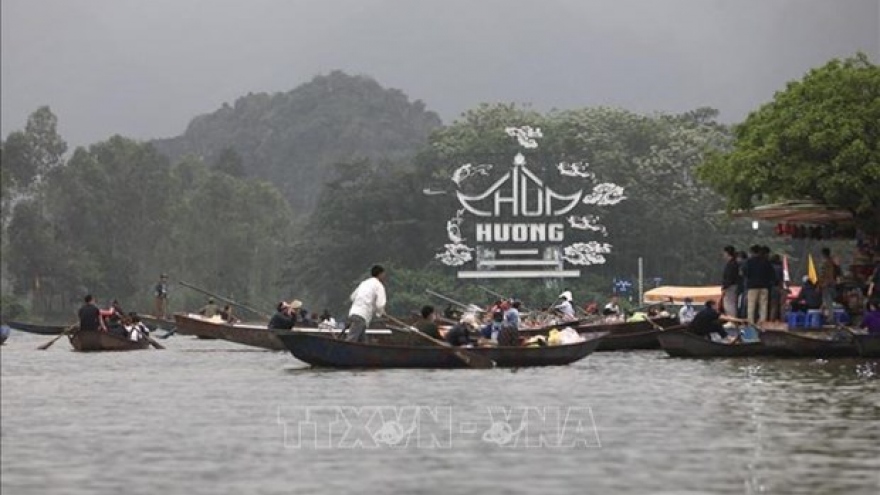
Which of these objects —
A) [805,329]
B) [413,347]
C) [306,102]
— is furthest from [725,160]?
[306,102]

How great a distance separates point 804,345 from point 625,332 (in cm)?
949

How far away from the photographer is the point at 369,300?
28359 millimetres

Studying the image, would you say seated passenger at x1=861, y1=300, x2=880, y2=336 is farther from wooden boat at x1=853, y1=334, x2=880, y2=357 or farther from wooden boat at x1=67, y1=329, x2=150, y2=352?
wooden boat at x1=67, y1=329, x2=150, y2=352

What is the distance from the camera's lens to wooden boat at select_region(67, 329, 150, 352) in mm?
38875

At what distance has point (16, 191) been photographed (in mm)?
99938

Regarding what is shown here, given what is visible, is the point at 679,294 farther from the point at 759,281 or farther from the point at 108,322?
the point at 759,281

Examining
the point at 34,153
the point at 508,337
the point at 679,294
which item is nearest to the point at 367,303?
the point at 508,337

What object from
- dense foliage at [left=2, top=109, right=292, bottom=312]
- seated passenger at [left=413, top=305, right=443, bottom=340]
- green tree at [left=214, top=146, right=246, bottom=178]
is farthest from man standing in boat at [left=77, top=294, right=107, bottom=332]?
green tree at [left=214, top=146, right=246, bottom=178]

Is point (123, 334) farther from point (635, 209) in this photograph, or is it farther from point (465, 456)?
point (635, 209)

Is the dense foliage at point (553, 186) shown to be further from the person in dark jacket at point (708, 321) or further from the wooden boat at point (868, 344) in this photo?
the wooden boat at point (868, 344)

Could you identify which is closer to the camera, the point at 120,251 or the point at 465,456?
the point at 465,456

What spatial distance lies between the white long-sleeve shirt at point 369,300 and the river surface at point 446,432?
1.25 metres

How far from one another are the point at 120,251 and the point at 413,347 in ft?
260

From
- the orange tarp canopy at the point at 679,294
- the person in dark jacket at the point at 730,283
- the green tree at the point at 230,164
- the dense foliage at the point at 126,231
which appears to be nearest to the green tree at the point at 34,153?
the dense foliage at the point at 126,231
